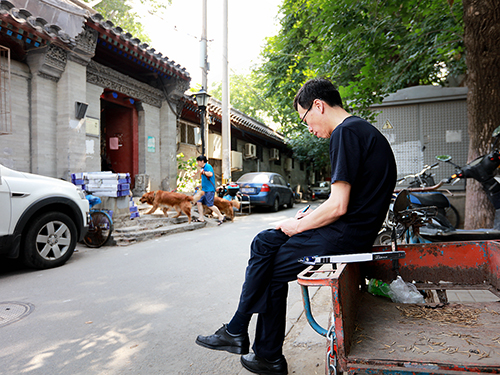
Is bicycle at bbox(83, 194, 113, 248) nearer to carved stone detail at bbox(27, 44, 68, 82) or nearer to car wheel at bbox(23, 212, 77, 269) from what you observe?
car wheel at bbox(23, 212, 77, 269)

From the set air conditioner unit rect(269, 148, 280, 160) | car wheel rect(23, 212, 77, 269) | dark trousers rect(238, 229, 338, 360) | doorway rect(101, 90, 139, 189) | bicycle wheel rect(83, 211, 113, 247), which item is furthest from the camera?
air conditioner unit rect(269, 148, 280, 160)

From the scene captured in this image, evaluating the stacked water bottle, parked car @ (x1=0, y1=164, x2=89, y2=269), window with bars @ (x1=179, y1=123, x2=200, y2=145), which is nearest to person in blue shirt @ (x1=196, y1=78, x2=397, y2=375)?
parked car @ (x1=0, y1=164, x2=89, y2=269)

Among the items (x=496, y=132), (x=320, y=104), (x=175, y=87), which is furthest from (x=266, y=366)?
(x=175, y=87)

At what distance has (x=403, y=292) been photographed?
2107 millimetres

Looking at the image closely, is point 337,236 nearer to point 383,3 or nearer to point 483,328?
point 483,328

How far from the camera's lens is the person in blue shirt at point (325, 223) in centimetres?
189

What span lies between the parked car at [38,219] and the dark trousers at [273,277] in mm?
4040

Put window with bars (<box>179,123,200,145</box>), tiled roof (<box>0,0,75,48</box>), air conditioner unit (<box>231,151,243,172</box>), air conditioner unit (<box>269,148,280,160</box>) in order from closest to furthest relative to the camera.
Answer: tiled roof (<box>0,0,75,48</box>) → window with bars (<box>179,123,200,145</box>) → air conditioner unit (<box>231,151,243,172</box>) → air conditioner unit (<box>269,148,280,160</box>)

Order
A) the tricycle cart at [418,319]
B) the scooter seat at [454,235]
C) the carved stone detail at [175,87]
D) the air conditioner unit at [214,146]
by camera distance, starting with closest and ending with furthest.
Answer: the tricycle cart at [418,319] < the scooter seat at [454,235] < the carved stone detail at [175,87] < the air conditioner unit at [214,146]

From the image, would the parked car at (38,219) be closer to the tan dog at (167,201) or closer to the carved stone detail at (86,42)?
the tan dog at (167,201)

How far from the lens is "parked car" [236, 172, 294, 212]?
13484 millimetres

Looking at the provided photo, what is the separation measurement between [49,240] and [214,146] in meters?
12.1

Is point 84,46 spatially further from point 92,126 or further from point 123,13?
point 123,13

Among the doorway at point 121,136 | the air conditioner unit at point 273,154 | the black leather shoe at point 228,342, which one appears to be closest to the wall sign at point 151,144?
the doorway at point 121,136
